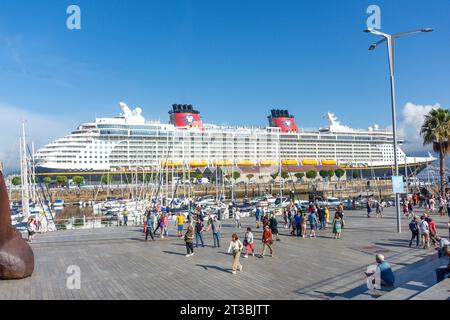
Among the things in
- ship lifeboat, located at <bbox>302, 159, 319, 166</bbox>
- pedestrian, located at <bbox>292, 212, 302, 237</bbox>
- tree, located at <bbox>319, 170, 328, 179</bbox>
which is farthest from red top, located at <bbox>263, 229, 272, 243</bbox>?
ship lifeboat, located at <bbox>302, 159, 319, 166</bbox>

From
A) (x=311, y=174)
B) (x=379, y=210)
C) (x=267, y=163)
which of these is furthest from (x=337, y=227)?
(x=267, y=163)

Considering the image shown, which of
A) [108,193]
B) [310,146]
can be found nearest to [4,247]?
[108,193]

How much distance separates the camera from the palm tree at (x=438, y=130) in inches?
1097

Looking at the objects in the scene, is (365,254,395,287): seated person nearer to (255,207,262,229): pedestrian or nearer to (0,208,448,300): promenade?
(0,208,448,300): promenade

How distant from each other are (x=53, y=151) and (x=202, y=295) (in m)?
80.4

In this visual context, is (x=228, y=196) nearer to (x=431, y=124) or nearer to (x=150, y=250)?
(x=431, y=124)

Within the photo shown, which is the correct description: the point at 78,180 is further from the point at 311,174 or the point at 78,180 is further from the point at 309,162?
the point at 309,162

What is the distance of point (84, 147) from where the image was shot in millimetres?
82375

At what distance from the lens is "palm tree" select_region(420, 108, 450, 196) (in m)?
27.9

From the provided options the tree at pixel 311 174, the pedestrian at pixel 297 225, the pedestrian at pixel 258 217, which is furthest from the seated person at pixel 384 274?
the tree at pixel 311 174

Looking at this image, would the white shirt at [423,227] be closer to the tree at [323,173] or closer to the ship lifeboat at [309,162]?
the tree at [323,173]
